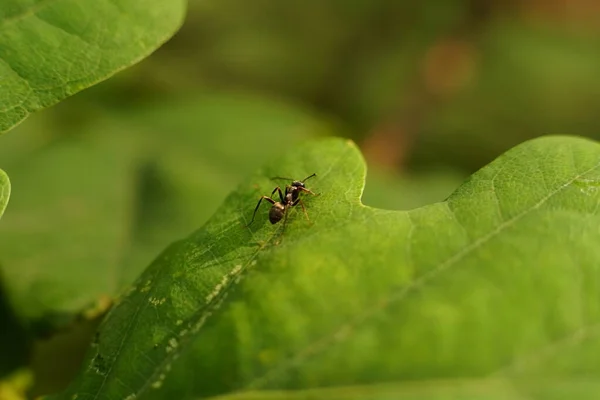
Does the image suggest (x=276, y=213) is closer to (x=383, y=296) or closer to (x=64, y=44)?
(x=383, y=296)

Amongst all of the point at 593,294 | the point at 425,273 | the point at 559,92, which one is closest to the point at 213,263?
the point at 425,273

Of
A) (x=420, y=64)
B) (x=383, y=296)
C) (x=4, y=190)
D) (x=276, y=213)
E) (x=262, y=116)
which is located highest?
(x=420, y=64)

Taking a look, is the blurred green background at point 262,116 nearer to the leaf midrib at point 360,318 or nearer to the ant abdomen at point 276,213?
the ant abdomen at point 276,213

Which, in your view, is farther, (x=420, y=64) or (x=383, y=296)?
(x=420, y=64)

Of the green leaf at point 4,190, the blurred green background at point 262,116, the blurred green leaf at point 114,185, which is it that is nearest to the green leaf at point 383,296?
the green leaf at point 4,190

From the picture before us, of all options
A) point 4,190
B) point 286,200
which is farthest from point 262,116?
point 4,190

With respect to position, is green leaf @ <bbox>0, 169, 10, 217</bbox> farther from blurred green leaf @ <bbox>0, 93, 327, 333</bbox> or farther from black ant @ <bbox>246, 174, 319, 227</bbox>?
blurred green leaf @ <bbox>0, 93, 327, 333</bbox>
